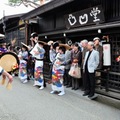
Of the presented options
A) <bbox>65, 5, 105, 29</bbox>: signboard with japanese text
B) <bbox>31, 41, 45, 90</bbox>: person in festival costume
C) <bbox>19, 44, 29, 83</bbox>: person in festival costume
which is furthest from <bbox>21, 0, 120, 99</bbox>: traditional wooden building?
<bbox>19, 44, 29, 83</bbox>: person in festival costume

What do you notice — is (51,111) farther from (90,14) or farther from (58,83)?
(90,14)

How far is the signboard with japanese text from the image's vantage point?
9055 mm

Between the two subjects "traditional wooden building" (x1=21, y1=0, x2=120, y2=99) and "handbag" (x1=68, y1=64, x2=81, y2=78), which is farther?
"handbag" (x1=68, y1=64, x2=81, y2=78)

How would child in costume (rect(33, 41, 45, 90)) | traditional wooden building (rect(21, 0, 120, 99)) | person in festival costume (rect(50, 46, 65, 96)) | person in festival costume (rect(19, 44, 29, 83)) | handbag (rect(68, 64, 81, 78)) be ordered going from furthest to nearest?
1. person in festival costume (rect(19, 44, 29, 83))
2. child in costume (rect(33, 41, 45, 90))
3. handbag (rect(68, 64, 81, 78))
4. person in festival costume (rect(50, 46, 65, 96))
5. traditional wooden building (rect(21, 0, 120, 99))

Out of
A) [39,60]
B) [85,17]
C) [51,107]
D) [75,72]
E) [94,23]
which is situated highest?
[85,17]

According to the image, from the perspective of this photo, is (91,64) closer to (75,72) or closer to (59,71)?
(75,72)

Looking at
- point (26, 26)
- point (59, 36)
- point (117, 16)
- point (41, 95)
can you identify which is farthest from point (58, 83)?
point (26, 26)

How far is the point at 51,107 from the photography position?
7.32 metres

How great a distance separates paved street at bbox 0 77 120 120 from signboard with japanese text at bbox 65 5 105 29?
9.01 ft

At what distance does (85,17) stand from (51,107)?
422 centimetres

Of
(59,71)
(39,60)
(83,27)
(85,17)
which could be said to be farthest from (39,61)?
(85,17)

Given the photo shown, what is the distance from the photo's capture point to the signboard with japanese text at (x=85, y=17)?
9055mm

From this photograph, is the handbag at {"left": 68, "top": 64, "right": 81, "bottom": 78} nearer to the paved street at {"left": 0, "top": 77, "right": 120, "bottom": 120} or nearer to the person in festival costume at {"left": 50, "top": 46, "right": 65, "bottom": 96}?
the person in festival costume at {"left": 50, "top": 46, "right": 65, "bottom": 96}

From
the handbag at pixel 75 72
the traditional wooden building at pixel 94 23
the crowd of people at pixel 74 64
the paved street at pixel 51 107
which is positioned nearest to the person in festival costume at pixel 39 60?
the crowd of people at pixel 74 64
